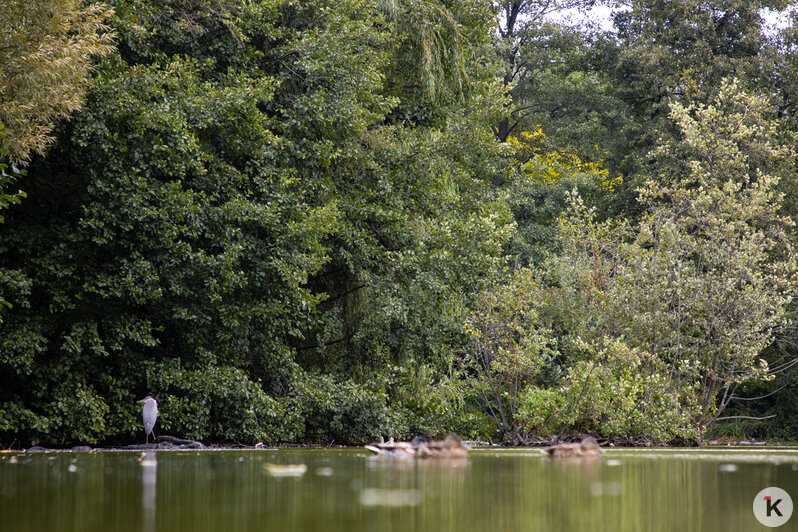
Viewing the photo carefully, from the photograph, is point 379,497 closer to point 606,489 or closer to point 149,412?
point 606,489

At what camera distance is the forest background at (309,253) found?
10305 mm

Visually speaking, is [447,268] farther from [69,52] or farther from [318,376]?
[69,52]

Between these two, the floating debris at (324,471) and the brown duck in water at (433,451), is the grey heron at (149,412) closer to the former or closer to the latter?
the brown duck in water at (433,451)

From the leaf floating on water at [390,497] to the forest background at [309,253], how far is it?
232 inches

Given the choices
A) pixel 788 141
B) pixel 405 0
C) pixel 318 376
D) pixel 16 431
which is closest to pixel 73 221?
pixel 16 431

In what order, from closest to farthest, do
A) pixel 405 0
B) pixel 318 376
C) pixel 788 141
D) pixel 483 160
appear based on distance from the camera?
pixel 318 376
pixel 405 0
pixel 483 160
pixel 788 141

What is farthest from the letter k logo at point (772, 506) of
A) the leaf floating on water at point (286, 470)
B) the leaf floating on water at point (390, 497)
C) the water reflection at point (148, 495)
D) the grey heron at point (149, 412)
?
the grey heron at point (149, 412)

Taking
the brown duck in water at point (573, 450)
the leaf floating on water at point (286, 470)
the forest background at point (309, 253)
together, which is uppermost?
the forest background at point (309, 253)

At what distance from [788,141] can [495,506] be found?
21.2 metres

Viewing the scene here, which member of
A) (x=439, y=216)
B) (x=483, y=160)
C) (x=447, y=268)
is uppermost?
(x=483, y=160)

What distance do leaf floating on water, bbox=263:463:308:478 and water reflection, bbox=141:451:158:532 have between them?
0.69 m

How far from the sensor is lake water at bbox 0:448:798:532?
2.77 m

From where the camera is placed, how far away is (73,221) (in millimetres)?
10953

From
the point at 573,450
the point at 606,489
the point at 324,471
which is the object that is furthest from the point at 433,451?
the point at 606,489
